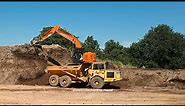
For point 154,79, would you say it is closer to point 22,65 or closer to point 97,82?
point 97,82

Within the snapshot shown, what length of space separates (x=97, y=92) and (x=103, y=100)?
11.9 feet

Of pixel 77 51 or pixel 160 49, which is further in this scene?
pixel 160 49

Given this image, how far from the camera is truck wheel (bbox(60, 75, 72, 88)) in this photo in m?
26.0

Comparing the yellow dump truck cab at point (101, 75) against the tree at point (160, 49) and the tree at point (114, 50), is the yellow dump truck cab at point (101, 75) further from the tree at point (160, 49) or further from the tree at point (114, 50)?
the tree at point (114, 50)

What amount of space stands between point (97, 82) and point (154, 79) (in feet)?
20.1

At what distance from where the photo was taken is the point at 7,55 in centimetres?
3166

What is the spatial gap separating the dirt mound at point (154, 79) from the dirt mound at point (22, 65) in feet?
20.6

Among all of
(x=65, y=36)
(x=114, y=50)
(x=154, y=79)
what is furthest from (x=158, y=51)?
(x=65, y=36)

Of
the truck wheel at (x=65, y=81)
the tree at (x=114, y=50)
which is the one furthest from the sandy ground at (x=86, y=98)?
the tree at (x=114, y=50)

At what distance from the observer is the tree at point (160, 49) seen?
193ft

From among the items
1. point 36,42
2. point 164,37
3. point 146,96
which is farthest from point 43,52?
point 164,37

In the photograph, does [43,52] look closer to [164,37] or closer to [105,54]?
[164,37]

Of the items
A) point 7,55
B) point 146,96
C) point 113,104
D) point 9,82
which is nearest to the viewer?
point 113,104

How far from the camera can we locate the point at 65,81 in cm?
2619
